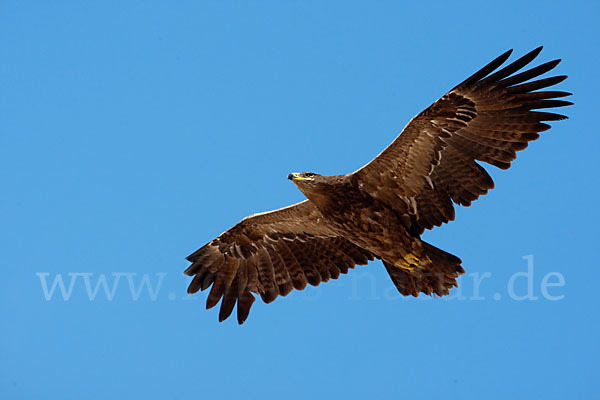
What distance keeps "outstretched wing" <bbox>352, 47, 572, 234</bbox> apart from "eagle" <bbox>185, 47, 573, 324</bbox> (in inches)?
0.6

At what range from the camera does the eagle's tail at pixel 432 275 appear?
44.0 ft

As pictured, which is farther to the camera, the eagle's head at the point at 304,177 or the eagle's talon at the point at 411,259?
the eagle's talon at the point at 411,259

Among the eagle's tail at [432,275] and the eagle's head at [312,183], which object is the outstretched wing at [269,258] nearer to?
the eagle's tail at [432,275]

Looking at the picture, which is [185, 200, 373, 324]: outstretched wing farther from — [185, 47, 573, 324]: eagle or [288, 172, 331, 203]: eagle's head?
[288, 172, 331, 203]: eagle's head

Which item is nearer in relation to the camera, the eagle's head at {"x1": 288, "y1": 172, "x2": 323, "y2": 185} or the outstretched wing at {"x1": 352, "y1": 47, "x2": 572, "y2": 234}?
the outstretched wing at {"x1": 352, "y1": 47, "x2": 572, "y2": 234}

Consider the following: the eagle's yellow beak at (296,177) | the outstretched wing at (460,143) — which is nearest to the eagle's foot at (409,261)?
the outstretched wing at (460,143)

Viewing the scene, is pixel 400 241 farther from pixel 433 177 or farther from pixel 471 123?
pixel 471 123

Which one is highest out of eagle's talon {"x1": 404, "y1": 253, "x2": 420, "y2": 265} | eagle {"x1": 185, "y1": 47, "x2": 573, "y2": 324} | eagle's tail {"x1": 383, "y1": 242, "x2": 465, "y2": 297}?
eagle {"x1": 185, "y1": 47, "x2": 573, "y2": 324}

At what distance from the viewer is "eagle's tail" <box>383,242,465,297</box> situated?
13.4m

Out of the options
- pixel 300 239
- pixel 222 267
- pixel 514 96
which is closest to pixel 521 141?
pixel 514 96

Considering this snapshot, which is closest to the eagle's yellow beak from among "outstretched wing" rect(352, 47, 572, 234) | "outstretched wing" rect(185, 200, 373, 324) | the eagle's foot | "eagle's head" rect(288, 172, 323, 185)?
"eagle's head" rect(288, 172, 323, 185)

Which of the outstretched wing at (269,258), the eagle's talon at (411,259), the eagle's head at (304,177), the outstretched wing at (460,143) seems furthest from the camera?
the outstretched wing at (269,258)

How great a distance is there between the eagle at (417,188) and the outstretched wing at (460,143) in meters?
0.02

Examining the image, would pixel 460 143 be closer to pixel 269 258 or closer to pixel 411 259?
pixel 411 259
